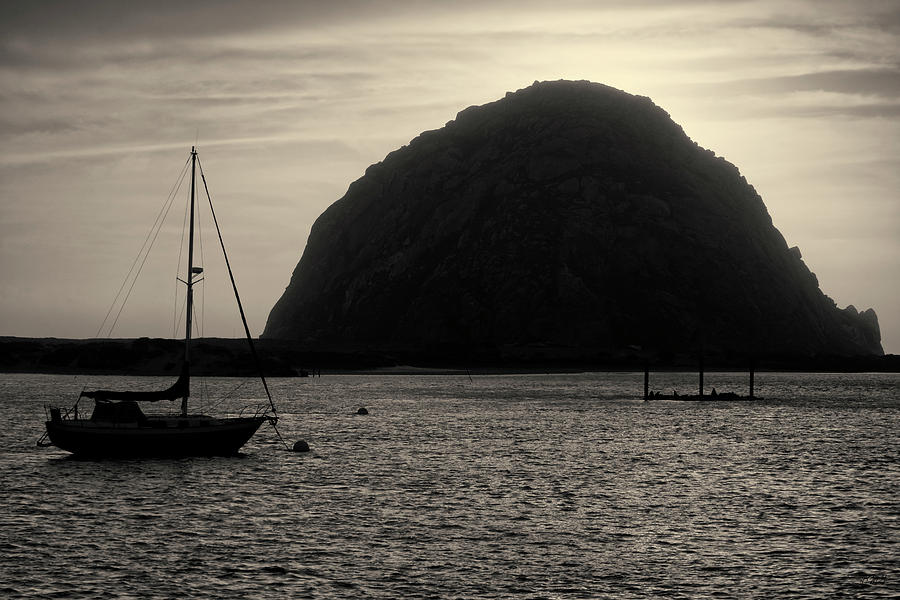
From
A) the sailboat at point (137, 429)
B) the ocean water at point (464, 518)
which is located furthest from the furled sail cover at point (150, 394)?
the ocean water at point (464, 518)

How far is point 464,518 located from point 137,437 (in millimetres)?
25376

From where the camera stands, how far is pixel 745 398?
15000 cm

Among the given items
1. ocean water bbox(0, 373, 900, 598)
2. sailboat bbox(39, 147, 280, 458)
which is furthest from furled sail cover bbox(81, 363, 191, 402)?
ocean water bbox(0, 373, 900, 598)

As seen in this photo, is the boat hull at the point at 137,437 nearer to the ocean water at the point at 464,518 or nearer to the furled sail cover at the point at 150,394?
the ocean water at the point at 464,518

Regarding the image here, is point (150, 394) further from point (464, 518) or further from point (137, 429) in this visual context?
point (464, 518)

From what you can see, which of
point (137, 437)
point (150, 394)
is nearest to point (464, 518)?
point (137, 437)

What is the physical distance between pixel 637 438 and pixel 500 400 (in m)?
59.7

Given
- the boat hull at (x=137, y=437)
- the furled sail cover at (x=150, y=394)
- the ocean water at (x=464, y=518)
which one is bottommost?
the ocean water at (x=464, y=518)

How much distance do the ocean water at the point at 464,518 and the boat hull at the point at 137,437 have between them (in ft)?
3.89

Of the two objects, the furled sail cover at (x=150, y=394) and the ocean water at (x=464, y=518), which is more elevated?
the furled sail cover at (x=150, y=394)

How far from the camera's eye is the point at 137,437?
61.0m

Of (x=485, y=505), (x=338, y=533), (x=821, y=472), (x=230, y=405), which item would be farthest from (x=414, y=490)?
(x=230, y=405)

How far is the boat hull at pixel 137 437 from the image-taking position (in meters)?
60.9

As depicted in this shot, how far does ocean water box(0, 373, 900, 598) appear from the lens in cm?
3309
